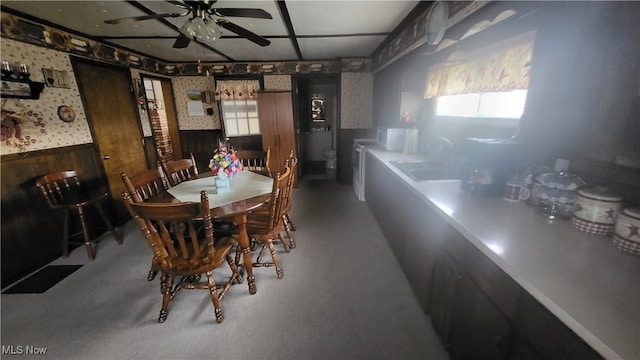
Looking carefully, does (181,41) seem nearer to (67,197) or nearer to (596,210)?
(67,197)

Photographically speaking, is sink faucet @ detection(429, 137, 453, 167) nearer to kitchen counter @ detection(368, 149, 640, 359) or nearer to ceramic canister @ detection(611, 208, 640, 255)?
kitchen counter @ detection(368, 149, 640, 359)

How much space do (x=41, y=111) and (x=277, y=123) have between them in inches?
120

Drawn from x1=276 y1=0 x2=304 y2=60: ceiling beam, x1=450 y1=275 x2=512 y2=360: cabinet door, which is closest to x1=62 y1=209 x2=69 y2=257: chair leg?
x1=276 y1=0 x2=304 y2=60: ceiling beam

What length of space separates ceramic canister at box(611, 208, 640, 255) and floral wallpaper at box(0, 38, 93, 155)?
4.16 metres

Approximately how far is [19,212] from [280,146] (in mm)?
3429

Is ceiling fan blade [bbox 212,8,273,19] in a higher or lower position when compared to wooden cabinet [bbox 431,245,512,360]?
higher

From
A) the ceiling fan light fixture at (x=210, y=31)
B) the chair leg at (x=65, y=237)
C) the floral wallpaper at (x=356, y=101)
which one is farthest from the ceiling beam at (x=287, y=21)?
the chair leg at (x=65, y=237)

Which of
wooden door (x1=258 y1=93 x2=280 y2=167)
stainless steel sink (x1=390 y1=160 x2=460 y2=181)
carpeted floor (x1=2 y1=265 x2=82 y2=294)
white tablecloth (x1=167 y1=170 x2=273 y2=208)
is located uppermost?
wooden door (x1=258 y1=93 x2=280 y2=167)

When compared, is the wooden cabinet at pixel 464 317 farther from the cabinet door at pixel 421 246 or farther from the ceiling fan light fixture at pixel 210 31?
the ceiling fan light fixture at pixel 210 31

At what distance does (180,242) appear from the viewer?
5.01ft

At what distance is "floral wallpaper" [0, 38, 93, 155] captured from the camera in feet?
7.11

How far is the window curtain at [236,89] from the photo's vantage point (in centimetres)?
473

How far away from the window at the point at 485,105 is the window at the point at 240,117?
12.6 feet

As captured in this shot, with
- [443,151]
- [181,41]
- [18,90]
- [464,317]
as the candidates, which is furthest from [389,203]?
[18,90]
